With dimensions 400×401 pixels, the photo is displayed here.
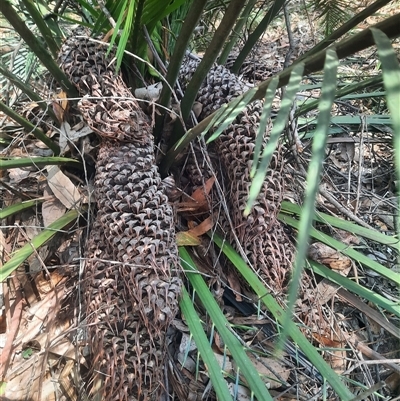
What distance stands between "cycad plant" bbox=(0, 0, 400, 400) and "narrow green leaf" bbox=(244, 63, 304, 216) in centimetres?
22

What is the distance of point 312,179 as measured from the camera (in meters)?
0.23

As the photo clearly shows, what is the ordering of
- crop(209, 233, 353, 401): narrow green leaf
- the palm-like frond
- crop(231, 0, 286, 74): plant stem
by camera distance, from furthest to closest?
the palm-like frond
crop(231, 0, 286, 74): plant stem
crop(209, 233, 353, 401): narrow green leaf

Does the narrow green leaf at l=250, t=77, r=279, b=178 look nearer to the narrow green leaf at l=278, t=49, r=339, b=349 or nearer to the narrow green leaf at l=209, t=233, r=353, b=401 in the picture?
the narrow green leaf at l=278, t=49, r=339, b=349

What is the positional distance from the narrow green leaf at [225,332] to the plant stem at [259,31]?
18.1 inches

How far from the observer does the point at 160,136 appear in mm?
851

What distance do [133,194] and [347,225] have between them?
44cm

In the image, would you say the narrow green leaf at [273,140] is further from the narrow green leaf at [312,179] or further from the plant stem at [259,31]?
the plant stem at [259,31]

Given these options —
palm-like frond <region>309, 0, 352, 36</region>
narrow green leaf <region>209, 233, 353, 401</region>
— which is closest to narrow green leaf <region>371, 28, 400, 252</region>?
narrow green leaf <region>209, 233, 353, 401</region>

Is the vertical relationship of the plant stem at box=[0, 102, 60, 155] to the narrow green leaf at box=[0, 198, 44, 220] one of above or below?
above

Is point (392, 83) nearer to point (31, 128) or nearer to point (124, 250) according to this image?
point (124, 250)

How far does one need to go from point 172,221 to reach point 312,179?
1.61 ft

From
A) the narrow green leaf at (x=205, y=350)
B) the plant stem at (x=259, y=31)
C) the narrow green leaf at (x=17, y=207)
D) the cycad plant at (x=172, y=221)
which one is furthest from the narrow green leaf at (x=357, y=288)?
the narrow green leaf at (x=17, y=207)

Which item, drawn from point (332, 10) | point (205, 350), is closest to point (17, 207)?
point (205, 350)

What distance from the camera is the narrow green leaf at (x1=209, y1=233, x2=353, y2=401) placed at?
1.85ft
